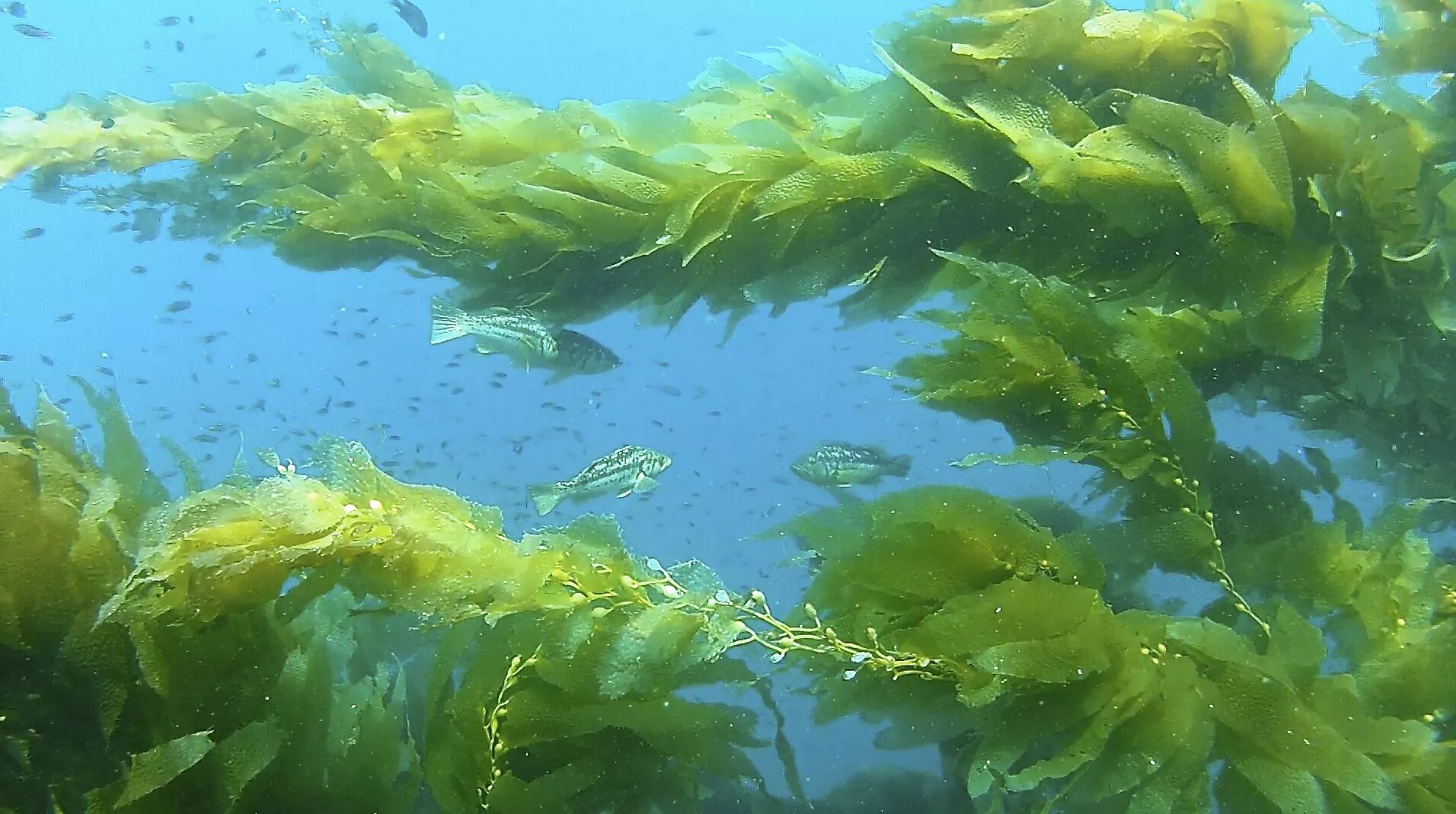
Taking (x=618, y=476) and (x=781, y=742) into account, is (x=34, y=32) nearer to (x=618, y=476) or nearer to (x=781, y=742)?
(x=618, y=476)

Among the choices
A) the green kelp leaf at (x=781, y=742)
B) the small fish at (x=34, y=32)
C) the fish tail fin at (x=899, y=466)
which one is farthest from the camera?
the small fish at (x=34, y=32)

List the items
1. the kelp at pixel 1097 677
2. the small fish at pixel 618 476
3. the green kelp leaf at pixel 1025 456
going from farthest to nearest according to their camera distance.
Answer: the small fish at pixel 618 476, the green kelp leaf at pixel 1025 456, the kelp at pixel 1097 677

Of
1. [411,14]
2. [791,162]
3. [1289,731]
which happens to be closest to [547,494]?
[791,162]

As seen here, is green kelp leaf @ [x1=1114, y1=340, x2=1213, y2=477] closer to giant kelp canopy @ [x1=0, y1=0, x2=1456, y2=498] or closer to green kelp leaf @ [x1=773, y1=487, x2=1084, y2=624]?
green kelp leaf @ [x1=773, y1=487, x2=1084, y2=624]

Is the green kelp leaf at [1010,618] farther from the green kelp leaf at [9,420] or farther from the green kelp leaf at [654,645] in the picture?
the green kelp leaf at [9,420]

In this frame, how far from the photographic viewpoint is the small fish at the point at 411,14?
7895 mm

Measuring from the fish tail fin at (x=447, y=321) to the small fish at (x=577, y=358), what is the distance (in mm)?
398

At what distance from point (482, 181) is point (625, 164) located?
0.50m

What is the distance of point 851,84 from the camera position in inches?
114

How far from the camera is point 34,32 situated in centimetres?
766

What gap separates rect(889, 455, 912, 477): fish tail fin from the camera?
511cm

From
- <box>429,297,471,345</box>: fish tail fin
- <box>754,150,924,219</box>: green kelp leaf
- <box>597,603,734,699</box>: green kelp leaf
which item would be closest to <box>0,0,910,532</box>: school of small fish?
<box>429,297,471,345</box>: fish tail fin

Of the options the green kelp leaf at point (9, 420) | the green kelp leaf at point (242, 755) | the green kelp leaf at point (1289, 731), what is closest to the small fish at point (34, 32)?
the green kelp leaf at point (9, 420)

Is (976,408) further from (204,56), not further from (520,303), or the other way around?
(204,56)
